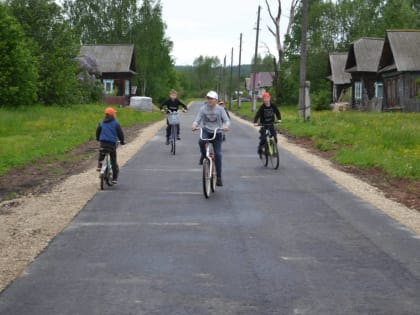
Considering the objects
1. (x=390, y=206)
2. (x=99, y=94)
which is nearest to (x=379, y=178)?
(x=390, y=206)

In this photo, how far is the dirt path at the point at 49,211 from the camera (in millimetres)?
7012

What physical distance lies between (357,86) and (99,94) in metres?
22.3

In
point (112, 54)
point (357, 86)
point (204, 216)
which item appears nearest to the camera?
point (204, 216)

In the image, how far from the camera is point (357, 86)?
60.8 m

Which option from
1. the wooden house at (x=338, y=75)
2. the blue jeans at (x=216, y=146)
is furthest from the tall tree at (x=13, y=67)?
the wooden house at (x=338, y=75)

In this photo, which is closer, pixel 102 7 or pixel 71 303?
pixel 71 303

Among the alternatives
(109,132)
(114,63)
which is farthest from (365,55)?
(109,132)

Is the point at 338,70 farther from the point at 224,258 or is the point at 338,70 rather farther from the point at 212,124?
the point at 224,258

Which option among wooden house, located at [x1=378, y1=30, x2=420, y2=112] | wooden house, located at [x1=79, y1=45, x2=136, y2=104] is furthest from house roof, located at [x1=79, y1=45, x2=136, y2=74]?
wooden house, located at [x1=378, y1=30, x2=420, y2=112]

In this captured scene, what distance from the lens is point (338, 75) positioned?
68.1m

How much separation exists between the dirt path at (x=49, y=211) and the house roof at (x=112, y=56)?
53.1 meters

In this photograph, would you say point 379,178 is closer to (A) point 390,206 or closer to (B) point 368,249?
(A) point 390,206

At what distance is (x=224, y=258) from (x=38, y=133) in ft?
62.0

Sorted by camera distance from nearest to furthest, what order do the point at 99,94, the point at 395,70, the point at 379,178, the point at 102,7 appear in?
1. the point at 379,178
2. the point at 395,70
3. the point at 99,94
4. the point at 102,7
